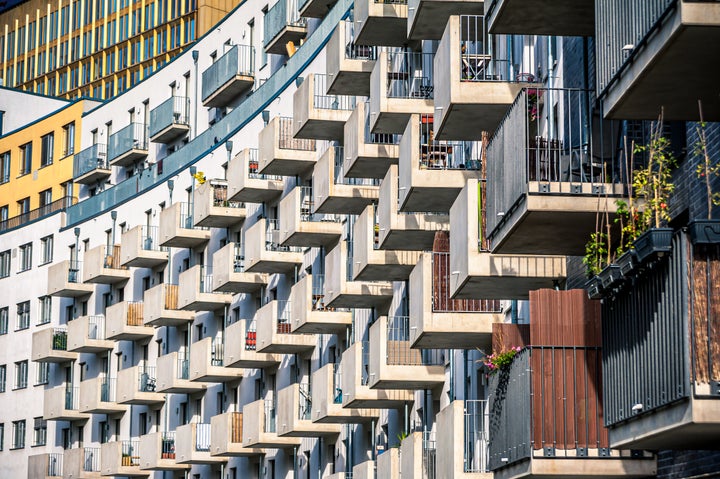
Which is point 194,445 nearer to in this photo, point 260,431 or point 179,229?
point 260,431

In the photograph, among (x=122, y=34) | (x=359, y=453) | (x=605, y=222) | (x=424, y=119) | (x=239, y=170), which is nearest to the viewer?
(x=605, y=222)

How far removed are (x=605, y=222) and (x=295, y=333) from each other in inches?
1022

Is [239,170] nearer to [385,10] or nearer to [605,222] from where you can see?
[385,10]

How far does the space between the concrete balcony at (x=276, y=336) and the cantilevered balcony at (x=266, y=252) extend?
1.51 meters

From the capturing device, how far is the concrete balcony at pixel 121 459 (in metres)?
58.5

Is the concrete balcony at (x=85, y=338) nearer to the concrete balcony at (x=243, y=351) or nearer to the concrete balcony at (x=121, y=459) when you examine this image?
the concrete balcony at (x=121, y=459)

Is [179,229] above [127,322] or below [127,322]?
above

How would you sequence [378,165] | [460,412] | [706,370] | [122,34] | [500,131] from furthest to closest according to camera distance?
[122,34] → [378,165] → [460,412] → [500,131] → [706,370]

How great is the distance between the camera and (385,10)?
36.7m

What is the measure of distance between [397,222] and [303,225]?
37.9 ft

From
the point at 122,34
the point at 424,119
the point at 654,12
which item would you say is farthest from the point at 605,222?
the point at 122,34

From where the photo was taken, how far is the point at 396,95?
36594 millimetres

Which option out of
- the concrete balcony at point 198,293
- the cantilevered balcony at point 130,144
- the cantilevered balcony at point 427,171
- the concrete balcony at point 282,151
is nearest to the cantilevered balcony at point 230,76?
the concrete balcony at point 198,293

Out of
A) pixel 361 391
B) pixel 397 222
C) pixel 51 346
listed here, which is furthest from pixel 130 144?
pixel 397 222
